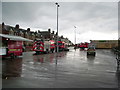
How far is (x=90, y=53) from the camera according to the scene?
94.4 ft

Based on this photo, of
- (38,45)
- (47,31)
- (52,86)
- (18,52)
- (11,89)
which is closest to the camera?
(11,89)

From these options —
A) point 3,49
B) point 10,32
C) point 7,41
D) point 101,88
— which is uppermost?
point 10,32

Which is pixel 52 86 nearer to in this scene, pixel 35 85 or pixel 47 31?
pixel 35 85

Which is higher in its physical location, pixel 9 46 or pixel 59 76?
pixel 9 46

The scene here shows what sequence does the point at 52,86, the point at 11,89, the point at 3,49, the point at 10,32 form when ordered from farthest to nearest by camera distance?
the point at 10,32 → the point at 3,49 → the point at 52,86 → the point at 11,89

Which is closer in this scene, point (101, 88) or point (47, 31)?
point (101, 88)

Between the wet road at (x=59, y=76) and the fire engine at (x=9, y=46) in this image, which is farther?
the fire engine at (x=9, y=46)

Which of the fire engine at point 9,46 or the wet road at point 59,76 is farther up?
the fire engine at point 9,46

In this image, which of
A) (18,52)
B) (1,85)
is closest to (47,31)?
(18,52)

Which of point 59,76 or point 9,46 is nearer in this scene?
point 59,76

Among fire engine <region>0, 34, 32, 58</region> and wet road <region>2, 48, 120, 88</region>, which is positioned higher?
fire engine <region>0, 34, 32, 58</region>

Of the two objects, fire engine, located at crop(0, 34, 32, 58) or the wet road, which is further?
fire engine, located at crop(0, 34, 32, 58)

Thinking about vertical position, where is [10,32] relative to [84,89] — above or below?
above

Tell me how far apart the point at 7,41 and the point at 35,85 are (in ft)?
40.7
